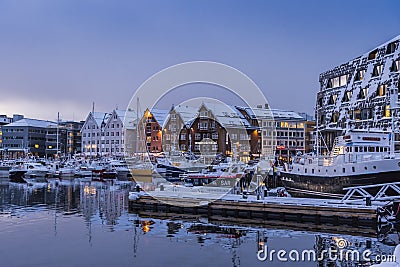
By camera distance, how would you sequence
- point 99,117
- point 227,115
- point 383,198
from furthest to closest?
point 99,117 < point 227,115 < point 383,198

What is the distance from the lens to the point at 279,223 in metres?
31.6

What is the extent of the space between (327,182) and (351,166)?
3312 mm

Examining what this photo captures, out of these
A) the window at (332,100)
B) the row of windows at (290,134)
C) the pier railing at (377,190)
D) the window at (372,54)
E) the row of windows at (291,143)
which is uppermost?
the window at (372,54)

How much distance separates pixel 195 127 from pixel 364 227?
82.5m

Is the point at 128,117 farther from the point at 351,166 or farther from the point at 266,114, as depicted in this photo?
the point at 351,166

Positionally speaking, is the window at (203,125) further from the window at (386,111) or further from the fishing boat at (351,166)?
the fishing boat at (351,166)

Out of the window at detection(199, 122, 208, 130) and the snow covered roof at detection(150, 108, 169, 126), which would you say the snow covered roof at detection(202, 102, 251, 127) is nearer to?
the window at detection(199, 122, 208, 130)

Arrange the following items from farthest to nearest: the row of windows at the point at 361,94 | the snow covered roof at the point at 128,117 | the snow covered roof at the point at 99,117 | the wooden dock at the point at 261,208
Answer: the snow covered roof at the point at 99,117
the snow covered roof at the point at 128,117
the row of windows at the point at 361,94
the wooden dock at the point at 261,208

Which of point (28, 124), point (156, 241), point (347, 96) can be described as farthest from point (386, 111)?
point (28, 124)

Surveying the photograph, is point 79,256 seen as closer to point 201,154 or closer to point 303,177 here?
point 303,177

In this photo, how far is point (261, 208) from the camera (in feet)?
109

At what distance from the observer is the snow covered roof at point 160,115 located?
405 feet

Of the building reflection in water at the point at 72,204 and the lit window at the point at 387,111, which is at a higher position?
the lit window at the point at 387,111

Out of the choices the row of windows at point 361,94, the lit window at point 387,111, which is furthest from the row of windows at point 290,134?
the lit window at point 387,111
